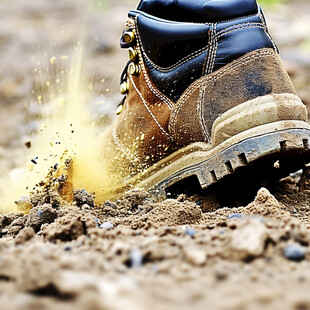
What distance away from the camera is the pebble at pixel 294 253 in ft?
2.09

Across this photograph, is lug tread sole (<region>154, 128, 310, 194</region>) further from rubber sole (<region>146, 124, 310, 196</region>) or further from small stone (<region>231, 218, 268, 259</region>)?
small stone (<region>231, 218, 268, 259</region>)

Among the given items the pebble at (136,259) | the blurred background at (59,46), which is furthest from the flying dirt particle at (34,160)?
the blurred background at (59,46)

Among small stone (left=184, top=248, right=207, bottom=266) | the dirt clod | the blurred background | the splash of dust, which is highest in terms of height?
the blurred background

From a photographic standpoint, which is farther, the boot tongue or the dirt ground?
the boot tongue

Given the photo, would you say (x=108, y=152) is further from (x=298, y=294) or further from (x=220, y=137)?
(x=298, y=294)

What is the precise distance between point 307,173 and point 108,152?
74 centimetres

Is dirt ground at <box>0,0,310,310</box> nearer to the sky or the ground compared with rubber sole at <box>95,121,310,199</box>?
nearer to the ground

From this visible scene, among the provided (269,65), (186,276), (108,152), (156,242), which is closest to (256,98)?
(269,65)

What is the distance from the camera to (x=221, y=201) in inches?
56.4

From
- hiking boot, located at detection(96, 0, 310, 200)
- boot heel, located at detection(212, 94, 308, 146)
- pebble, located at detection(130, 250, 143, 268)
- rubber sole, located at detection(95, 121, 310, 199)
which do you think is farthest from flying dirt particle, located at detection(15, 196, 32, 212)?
pebble, located at detection(130, 250, 143, 268)

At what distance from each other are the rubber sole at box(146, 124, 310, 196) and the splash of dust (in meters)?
0.42

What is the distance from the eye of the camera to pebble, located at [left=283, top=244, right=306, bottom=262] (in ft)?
2.09

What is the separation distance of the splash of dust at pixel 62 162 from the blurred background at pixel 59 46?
1646 millimetres

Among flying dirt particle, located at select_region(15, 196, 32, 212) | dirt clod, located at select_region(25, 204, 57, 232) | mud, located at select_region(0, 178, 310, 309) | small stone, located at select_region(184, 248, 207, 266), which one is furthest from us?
flying dirt particle, located at select_region(15, 196, 32, 212)
